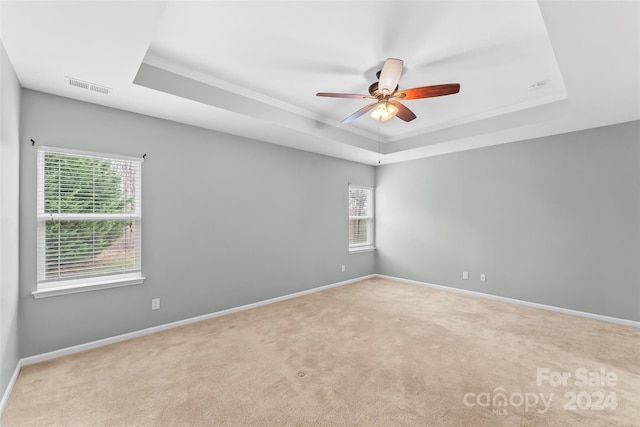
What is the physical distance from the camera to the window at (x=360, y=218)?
5.80 m

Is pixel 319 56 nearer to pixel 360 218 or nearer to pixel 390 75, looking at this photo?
pixel 390 75

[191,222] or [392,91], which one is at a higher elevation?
[392,91]

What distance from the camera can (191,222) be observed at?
3514 millimetres

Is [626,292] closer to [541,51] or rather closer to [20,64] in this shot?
[541,51]

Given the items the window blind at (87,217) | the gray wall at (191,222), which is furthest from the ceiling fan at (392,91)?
the window blind at (87,217)

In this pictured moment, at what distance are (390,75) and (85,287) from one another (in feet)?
11.6

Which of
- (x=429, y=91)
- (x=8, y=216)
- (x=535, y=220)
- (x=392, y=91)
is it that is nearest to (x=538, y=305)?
(x=535, y=220)

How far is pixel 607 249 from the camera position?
359 cm

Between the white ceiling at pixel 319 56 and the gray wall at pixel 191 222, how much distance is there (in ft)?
0.93

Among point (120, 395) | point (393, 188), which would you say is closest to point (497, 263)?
point (393, 188)

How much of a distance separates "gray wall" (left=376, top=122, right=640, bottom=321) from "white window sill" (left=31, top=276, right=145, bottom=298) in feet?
15.0

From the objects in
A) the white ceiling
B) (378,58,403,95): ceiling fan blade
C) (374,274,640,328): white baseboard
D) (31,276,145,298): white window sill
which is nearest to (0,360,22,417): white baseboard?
(31,276,145,298): white window sill

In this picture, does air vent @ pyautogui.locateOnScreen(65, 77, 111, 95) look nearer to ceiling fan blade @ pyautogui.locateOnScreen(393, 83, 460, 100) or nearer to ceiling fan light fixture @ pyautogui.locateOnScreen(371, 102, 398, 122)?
ceiling fan light fixture @ pyautogui.locateOnScreen(371, 102, 398, 122)

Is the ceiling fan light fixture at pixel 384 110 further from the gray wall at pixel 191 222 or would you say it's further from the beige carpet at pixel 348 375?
the beige carpet at pixel 348 375
